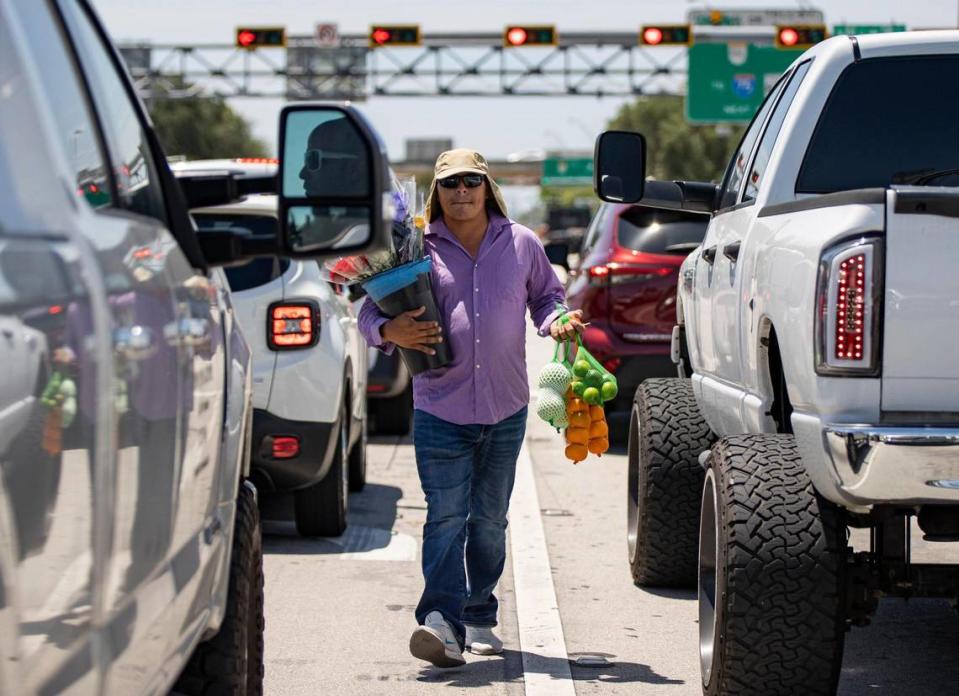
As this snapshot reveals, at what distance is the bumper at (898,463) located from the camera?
14.1 feet

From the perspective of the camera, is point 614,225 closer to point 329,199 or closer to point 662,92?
point 329,199

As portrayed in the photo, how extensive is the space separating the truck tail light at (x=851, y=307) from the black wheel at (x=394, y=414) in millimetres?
9358

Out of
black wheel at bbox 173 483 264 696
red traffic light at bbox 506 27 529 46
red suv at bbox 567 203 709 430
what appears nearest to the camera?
black wheel at bbox 173 483 264 696

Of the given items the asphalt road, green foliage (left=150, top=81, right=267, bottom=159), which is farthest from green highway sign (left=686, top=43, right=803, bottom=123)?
green foliage (left=150, top=81, right=267, bottom=159)

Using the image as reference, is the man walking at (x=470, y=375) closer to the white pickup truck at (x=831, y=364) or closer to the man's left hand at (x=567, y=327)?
the man's left hand at (x=567, y=327)

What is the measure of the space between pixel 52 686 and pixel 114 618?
345 mm

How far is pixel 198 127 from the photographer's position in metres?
90.8

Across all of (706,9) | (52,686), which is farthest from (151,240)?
(706,9)

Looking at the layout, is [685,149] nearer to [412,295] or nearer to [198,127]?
[198,127]

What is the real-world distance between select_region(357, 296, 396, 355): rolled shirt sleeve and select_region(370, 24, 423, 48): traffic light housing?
35492mm

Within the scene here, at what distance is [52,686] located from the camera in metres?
2.46

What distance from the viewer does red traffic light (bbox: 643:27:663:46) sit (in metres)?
41.6

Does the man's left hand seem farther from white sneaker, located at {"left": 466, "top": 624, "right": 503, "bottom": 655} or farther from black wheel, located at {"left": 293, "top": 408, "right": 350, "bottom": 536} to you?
black wheel, located at {"left": 293, "top": 408, "right": 350, "bottom": 536}

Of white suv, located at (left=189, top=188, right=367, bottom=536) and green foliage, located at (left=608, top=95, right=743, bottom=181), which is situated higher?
green foliage, located at (left=608, top=95, right=743, bottom=181)
